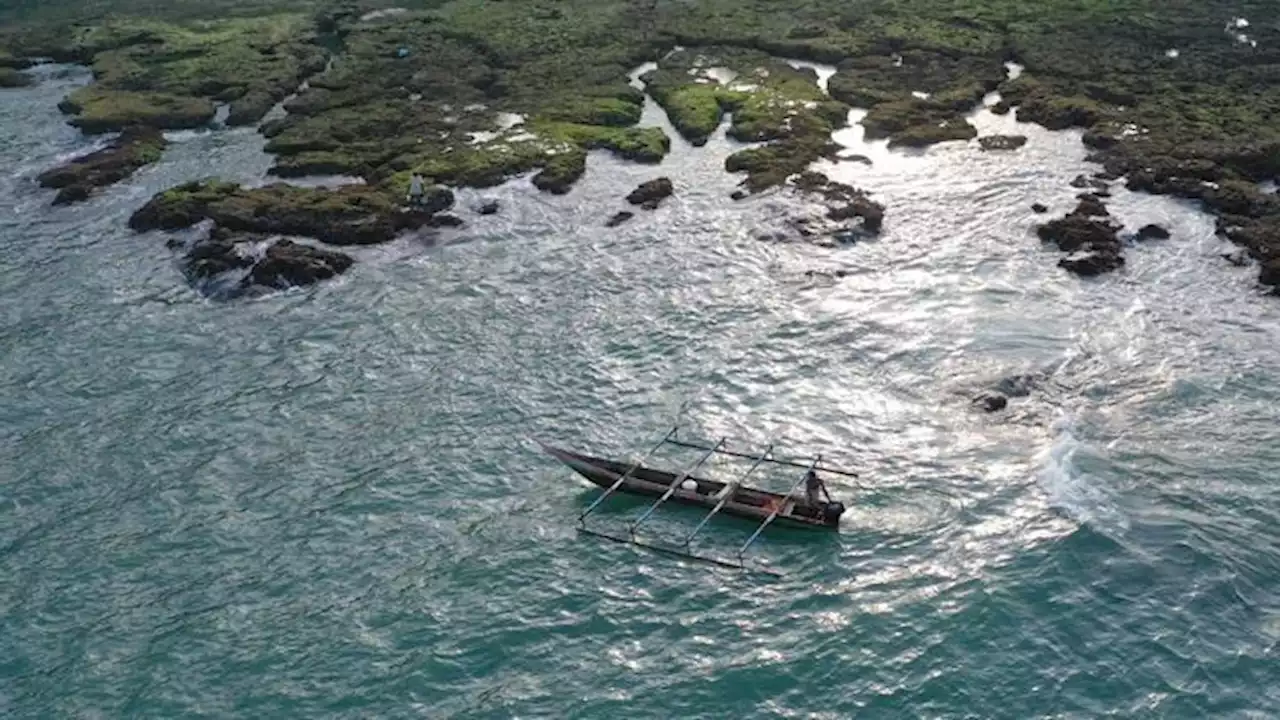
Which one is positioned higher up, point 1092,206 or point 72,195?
point 72,195

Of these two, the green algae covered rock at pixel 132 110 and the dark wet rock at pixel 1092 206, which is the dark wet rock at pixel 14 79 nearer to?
the green algae covered rock at pixel 132 110

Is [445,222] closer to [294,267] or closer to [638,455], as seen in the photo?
[294,267]

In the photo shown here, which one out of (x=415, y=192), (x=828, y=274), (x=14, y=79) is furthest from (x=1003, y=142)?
(x=14, y=79)

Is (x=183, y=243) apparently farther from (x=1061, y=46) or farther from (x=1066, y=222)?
(x=1061, y=46)

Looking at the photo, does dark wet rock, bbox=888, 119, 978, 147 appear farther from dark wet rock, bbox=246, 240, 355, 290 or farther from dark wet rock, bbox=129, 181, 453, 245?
dark wet rock, bbox=246, 240, 355, 290

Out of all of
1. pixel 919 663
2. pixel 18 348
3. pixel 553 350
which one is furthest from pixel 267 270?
pixel 919 663

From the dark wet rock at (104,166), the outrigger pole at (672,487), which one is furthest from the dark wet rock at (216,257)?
the outrigger pole at (672,487)
